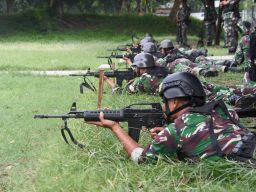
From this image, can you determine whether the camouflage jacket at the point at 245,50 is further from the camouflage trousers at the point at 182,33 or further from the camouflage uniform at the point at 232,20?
the camouflage trousers at the point at 182,33

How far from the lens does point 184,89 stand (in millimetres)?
4129

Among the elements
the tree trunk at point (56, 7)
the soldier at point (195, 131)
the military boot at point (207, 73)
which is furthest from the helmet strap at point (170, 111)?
the tree trunk at point (56, 7)

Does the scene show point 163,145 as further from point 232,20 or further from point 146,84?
point 232,20

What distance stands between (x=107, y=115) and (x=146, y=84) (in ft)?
11.6

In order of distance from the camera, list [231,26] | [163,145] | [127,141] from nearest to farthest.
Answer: [163,145] → [127,141] → [231,26]

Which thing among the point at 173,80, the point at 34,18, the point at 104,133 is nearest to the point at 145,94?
the point at 104,133

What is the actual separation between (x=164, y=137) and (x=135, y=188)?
0.43 meters

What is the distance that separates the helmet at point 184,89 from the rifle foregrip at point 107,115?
18.9 inches

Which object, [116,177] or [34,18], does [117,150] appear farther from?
[34,18]

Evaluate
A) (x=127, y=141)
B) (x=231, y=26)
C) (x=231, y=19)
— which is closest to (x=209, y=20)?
(x=231, y=19)

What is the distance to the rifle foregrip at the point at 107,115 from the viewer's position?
178 inches

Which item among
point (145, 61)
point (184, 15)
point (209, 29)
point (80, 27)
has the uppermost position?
point (184, 15)

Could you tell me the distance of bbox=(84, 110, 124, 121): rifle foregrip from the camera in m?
4.53

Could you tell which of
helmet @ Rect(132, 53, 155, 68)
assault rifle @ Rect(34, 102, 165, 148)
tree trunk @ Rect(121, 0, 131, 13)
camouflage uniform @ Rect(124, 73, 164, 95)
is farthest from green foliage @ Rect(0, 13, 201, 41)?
assault rifle @ Rect(34, 102, 165, 148)
